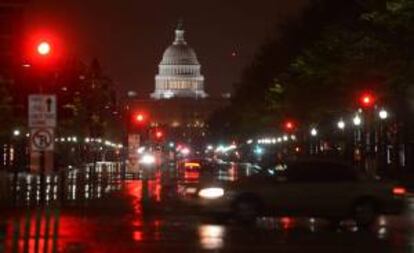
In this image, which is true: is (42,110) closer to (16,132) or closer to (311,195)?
(311,195)

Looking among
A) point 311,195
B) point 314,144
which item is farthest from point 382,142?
point 311,195

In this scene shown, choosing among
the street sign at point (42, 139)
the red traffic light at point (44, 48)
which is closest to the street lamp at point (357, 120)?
the street sign at point (42, 139)

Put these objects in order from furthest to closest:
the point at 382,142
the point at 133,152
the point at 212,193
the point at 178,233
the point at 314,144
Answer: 1. the point at 314,144
2. the point at 382,142
3. the point at 133,152
4. the point at 212,193
5. the point at 178,233

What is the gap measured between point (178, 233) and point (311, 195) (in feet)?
15.6

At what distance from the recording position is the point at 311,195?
27141mm

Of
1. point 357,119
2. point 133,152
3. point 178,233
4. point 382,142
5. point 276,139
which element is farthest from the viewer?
point 276,139

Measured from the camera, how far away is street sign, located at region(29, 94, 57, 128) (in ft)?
84.9

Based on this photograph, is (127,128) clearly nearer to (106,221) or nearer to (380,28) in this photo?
(380,28)

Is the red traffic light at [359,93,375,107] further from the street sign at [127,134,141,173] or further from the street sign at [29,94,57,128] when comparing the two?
the street sign at [29,94,57,128]

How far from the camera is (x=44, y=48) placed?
78.3ft

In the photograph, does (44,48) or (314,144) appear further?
(314,144)

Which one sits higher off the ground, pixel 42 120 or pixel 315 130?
pixel 315 130

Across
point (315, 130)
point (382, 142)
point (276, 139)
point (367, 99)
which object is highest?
point (276, 139)

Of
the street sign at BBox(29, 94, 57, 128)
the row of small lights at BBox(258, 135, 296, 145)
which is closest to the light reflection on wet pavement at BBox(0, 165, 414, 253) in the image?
the street sign at BBox(29, 94, 57, 128)
